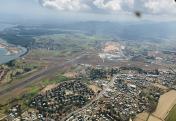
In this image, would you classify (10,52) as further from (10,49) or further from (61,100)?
(61,100)

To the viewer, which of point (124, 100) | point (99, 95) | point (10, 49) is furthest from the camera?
point (10, 49)

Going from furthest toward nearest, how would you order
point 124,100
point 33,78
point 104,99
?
1. point 33,78
2. point 124,100
3. point 104,99

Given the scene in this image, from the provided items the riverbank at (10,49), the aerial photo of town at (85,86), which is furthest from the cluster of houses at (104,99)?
the riverbank at (10,49)

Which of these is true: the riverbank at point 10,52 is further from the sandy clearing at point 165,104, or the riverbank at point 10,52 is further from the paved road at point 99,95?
the sandy clearing at point 165,104

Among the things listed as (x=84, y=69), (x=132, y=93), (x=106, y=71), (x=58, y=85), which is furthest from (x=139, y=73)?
(x=58, y=85)

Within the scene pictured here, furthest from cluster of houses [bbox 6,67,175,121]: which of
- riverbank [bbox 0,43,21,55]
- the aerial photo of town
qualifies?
riverbank [bbox 0,43,21,55]

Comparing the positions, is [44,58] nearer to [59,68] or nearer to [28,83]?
[59,68]

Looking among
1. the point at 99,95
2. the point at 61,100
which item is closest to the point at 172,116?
the point at 99,95

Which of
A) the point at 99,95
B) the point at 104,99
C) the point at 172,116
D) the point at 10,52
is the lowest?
the point at 10,52
